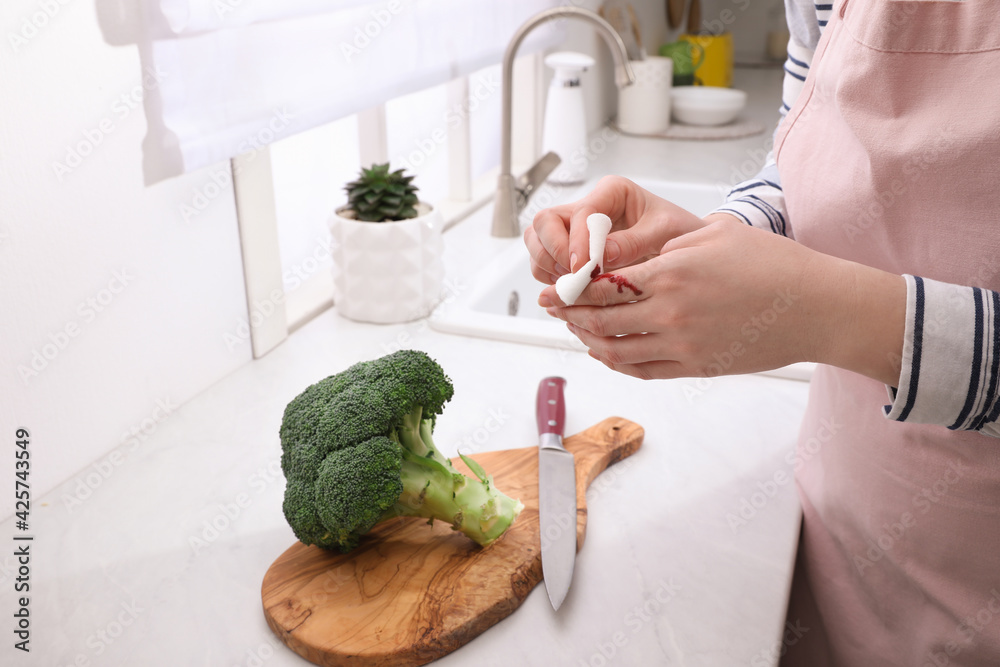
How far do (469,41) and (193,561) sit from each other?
1.14 metres

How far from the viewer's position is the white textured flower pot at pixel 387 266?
1180 mm

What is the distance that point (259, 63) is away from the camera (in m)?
1.00

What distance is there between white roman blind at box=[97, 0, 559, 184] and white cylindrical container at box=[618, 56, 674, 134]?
3.65 ft

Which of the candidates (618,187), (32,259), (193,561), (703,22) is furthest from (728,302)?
(703,22)

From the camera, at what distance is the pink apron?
0.60 m

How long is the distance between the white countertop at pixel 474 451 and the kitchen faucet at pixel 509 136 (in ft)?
1.59

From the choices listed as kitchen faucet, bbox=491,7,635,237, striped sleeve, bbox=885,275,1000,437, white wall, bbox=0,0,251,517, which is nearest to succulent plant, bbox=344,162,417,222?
white wall, bbox=0,0,251,517

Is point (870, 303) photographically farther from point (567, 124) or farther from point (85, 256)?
point (567, 124)

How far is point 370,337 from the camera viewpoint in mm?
1201

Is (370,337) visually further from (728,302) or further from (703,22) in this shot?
(703,22)

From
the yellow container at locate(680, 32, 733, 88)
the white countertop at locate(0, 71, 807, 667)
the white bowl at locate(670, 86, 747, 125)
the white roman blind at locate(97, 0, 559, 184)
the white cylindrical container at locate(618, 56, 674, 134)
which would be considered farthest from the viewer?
the yellow container at locate(680, 32, 733, 88)

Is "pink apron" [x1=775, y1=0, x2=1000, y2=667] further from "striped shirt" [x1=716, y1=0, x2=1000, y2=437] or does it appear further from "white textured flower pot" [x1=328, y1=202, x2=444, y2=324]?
"white textured flower pot" [x1=328, y1=202, x2=444, y2=324]

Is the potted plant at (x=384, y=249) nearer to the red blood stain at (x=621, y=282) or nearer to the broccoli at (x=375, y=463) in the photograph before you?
the broccoli at (x=375, y=463)

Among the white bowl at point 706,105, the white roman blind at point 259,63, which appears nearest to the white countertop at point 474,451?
the white roman blind at point 259,63
